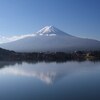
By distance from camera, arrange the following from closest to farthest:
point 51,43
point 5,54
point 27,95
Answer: point 27,95, point 5,54, point 51,43

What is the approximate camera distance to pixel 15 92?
25.6ft

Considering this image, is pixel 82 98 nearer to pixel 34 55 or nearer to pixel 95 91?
pixel 95 91

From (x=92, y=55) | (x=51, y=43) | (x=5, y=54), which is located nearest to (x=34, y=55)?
(x=5, y=54)

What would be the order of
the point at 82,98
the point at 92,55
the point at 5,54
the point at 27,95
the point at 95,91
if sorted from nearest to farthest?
the point at 82,98 < the point at 27,95 < the point at 95,91 < the point at 5,54 < the point at 92,55

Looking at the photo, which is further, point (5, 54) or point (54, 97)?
point (5, 54)

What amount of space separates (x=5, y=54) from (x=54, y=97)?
84.9 ft

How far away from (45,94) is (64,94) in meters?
0.54

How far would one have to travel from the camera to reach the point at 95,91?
25.5ft

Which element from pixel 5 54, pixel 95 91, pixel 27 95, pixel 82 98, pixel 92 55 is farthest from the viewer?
pixel 92 55

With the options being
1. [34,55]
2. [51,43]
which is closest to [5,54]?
[34,55]

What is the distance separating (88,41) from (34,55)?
196ft

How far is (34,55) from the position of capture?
3650 cm

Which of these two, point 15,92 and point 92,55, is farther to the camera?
point 92,55

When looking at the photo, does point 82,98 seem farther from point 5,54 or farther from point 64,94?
point 5,54
